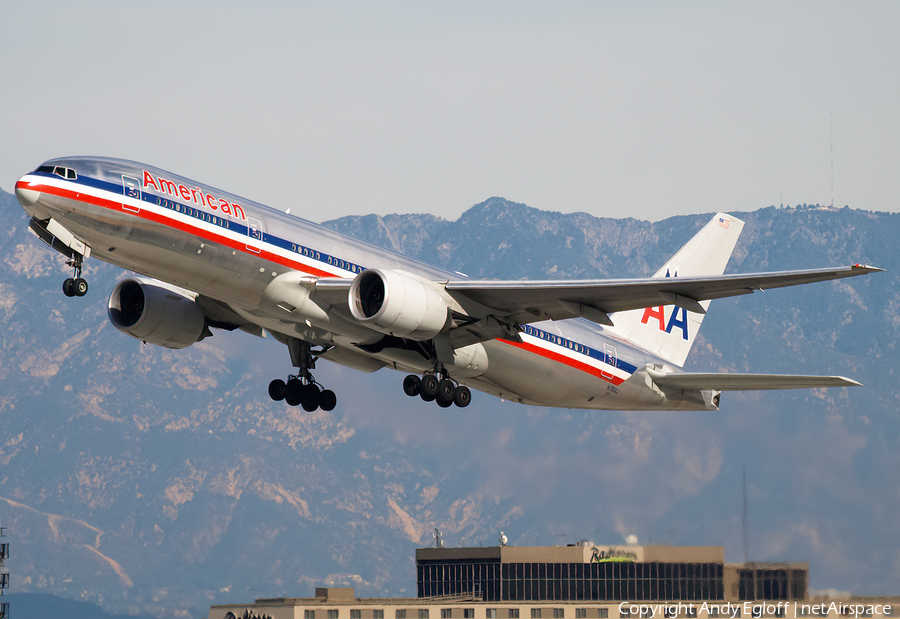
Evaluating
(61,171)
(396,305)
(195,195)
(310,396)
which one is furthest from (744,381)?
(61,171)

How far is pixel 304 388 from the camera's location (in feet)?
144

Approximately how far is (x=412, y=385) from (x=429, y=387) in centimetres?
106

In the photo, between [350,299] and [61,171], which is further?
[350,299]

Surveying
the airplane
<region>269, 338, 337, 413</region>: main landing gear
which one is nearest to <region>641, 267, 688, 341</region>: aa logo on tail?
the airplane

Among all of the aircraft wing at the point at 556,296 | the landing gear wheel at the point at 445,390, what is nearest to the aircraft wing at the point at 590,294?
the aircraft wing at the point at 556,296

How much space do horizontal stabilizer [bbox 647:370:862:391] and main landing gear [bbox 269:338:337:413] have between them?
11.4m

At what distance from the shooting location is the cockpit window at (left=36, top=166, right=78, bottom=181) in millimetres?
33812

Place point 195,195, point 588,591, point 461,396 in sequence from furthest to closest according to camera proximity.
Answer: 1. point 588,591
2. point 461,396
3. point 195,195

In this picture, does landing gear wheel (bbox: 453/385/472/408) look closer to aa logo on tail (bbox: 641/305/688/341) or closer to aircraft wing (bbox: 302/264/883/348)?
aircraft wing (bbox: 302/264/883/348)

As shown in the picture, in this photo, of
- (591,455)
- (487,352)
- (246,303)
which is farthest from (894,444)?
(246,303)

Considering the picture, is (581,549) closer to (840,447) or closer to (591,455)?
(840,447)

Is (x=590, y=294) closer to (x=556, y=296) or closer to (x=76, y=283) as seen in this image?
(x=556, y=296)

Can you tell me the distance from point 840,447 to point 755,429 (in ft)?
52.7

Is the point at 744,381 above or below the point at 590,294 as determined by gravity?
below
